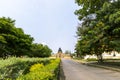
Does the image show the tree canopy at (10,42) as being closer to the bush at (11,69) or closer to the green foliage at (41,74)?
the bush at (11,69)

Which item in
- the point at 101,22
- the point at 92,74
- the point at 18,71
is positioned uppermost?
the point at 101,22

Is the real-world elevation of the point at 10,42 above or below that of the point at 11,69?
above

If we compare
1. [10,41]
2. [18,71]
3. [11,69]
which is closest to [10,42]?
[10,41]

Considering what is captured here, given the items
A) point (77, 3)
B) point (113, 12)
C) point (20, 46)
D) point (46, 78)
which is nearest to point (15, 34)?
point (20, 46)

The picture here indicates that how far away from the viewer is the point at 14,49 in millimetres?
42406

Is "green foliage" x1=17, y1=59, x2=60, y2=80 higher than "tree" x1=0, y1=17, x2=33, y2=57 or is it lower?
lower

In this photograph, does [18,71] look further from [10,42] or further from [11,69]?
[10,42]

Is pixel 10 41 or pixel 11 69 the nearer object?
pixel 11 69

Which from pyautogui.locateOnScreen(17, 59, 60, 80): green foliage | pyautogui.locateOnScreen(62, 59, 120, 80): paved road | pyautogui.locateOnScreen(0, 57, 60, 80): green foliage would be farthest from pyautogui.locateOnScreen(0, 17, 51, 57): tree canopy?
pyautogui.locateOnScreen(17, 59, 60, 80): green foliage

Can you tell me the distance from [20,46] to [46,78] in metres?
35.9

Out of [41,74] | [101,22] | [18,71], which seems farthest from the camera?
[101,22]

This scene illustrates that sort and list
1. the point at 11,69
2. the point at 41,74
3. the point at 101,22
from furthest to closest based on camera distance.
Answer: the point at 101,22 → the point at 11,69 → the point at 41,74

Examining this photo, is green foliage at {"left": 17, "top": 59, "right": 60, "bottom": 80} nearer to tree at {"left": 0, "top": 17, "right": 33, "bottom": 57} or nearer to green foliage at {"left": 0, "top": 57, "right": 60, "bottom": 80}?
green foliage at {"left": 0, "top": 57, "right": 60, "bottom": 80}

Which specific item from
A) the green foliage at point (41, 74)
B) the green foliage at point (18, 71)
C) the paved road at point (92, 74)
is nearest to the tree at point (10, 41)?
the paved road at point (92, 74)
